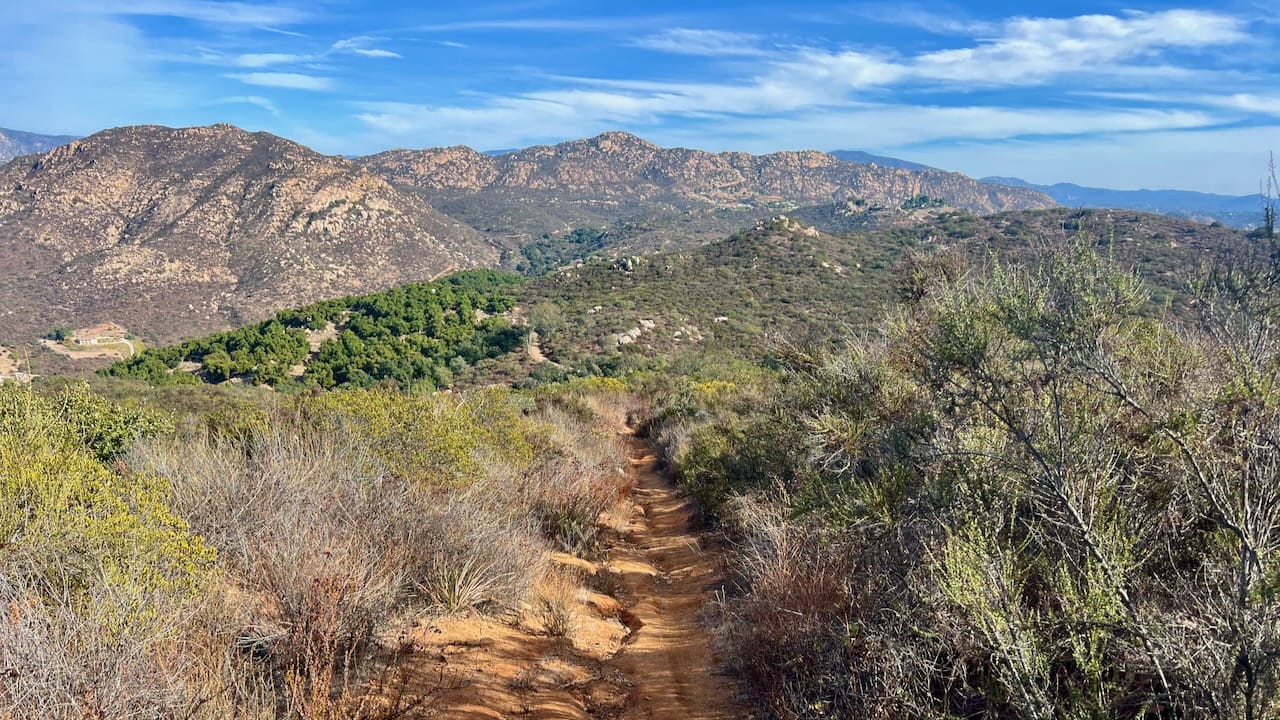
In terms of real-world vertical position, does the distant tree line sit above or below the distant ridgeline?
above

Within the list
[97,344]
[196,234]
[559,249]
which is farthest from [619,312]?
[559,249]

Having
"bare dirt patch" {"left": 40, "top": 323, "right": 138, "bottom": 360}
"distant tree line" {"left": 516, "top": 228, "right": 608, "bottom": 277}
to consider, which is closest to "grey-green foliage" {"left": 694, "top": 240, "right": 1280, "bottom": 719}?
"bare dirt patch" {"left": 40, "top": 323, "right": 138, "bottom": 360}

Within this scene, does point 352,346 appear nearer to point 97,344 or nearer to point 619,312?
point 619,312

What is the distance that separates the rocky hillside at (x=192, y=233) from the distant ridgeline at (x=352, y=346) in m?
15.8

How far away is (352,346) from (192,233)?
41090 mm

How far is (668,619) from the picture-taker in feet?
21.9

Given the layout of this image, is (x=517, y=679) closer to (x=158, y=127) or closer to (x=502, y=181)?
(x=158, y=127)

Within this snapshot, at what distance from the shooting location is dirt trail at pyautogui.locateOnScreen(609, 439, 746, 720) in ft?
15.8

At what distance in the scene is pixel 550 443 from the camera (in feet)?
37.0

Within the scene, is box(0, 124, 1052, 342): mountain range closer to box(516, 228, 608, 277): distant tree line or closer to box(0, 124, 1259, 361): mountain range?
box(0, 124, 1259, 361): mountain range

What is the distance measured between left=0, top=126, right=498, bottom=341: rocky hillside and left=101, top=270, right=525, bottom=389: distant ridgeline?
15.8 m

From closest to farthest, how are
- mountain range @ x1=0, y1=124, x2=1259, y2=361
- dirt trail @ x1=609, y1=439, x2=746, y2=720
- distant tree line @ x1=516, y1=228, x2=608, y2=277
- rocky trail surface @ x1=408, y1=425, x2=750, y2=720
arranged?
rocky trail surface @ x1=408, y1=425, x2=750, y2=720
dirt trail @ x1=609, y1=439, x2=746, y2=720
mountain range @ x1=0, y1=124, x2=1259, y2=361
distant tree line @ x1=516, y1=228, x2=608, y2=277

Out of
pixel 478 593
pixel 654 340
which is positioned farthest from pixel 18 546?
pixel 654 340

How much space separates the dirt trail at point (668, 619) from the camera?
4.81 metres
